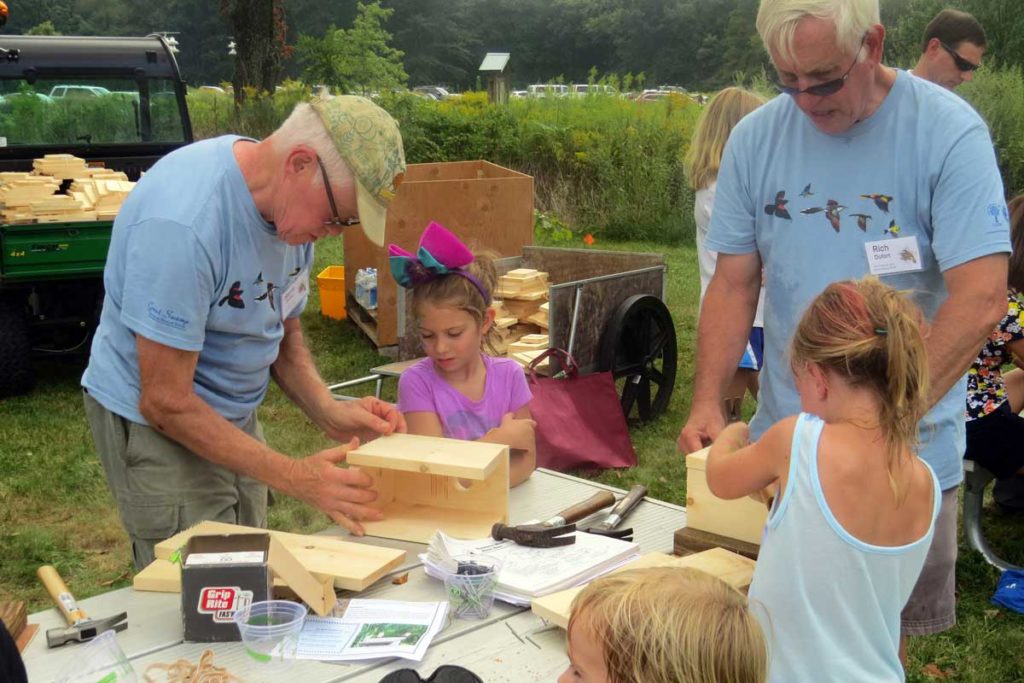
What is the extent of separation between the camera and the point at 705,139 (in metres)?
5.43

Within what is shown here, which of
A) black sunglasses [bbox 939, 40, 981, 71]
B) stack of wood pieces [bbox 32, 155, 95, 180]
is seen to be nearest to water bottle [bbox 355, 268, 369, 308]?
stack of wood pieces [bbox 32, 155, 95, 180]

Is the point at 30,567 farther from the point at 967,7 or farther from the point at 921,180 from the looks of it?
the point at 967,7

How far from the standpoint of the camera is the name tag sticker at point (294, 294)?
2.60m

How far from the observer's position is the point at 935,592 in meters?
2.43

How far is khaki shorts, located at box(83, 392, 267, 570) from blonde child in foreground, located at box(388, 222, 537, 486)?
814mm

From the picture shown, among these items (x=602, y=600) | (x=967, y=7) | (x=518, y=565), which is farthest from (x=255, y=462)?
(x=967, y=7)

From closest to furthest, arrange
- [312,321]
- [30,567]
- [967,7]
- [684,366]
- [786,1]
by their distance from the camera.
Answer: [786,1] → [30,567] → [684,366] → [312,321] → [967,7]

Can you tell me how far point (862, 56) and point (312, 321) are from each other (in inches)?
281

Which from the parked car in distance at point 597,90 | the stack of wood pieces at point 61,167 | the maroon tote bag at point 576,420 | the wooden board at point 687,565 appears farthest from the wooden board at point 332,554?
the parked car in distance at point 597,90

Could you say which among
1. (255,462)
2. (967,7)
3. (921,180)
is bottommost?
(255,462)

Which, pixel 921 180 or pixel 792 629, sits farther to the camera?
pixel 921 180

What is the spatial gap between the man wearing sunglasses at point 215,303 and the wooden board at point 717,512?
2.65ft

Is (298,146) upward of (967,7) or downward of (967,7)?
downward

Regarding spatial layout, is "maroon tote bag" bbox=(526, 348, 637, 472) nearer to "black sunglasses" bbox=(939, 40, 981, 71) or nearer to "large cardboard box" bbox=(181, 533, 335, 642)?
"black sunglasses" bbox=(939, 40, 981, 71)
